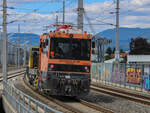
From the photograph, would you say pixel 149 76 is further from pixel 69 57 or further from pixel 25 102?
pixel 25 102

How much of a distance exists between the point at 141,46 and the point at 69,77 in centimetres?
7319

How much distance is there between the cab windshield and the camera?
15094 mm

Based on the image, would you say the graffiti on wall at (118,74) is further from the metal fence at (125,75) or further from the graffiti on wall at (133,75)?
the graffiti on wall at (133,75)

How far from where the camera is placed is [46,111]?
7723mm

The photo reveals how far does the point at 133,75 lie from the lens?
24.5m

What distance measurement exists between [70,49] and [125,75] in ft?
39.1

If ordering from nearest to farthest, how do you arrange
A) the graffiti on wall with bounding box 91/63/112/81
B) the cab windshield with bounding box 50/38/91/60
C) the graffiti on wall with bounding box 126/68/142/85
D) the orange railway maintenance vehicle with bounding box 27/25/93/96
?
the orange railway maintenance vehicle with bounding box 27/25/93/96
the cab windshield with bounding box 50/38/91/60
the graffiti on wall with bounding box 126/68/142/85
the graffiti on wall with bounding box 91/63/112/81

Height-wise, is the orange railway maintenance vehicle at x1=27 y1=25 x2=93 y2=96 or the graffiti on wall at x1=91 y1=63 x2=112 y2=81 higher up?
the orange railway maintenance vehicle at x1=27 y1=25 x2=93 y2=96

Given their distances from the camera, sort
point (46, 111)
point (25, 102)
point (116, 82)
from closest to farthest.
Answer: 1. point (46, 111)
2. point (25, 102)
3. point (116, 82)

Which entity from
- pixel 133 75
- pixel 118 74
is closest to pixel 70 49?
pixel 133 75

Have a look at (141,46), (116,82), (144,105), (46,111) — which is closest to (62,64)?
(144,105)

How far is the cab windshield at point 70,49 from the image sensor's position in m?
15.1

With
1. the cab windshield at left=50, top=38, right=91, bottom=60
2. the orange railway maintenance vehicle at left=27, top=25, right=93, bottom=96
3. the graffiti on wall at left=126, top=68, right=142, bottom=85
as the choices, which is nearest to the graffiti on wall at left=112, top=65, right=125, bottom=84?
the graffiti on wall at left=126, top=68, right=142, bottom=85

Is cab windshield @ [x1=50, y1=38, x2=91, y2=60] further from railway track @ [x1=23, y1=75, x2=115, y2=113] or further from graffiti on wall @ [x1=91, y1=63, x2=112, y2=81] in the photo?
graffiti on wall @ [x1=91, y1=63, x2=112, y2=81]
